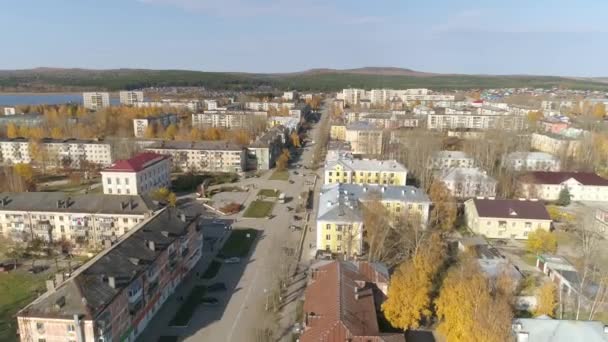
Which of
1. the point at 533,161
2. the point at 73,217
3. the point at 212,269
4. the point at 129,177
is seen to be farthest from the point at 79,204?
the point at 533,161

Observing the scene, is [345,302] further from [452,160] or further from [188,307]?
[452,160]

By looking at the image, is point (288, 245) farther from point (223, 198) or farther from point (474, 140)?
point (474, 140)

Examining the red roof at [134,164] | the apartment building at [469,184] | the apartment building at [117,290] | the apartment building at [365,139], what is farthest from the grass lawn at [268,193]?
the apartment building at [365,139]

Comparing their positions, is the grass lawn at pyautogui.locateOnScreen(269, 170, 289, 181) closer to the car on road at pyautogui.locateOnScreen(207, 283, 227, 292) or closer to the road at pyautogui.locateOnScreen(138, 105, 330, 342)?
the road at pyautogui.locateOnScreen(138, 105, 330, 342)

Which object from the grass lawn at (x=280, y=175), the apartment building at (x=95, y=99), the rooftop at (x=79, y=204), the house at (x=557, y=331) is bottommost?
the grass lawn at (x=280, y=175)

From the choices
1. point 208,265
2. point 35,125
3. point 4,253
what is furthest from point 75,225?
point 35,125

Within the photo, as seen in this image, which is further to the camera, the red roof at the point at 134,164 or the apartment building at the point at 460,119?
the apartment building at the point at 460,119

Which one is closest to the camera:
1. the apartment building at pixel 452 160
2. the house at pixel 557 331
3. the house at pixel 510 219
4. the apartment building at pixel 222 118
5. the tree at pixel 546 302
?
the house at pixel 557 331

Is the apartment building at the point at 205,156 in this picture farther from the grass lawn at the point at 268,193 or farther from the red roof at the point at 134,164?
the red roof at the point at 134,164
